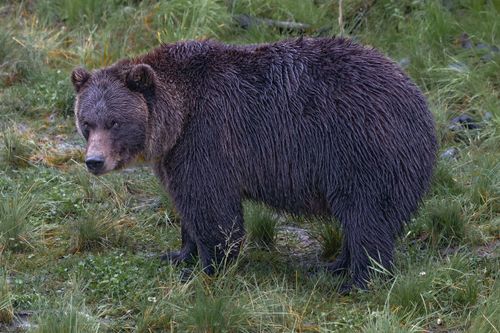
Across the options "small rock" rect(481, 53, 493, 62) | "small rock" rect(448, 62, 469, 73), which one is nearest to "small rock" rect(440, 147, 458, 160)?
"small rock" rect(448, 62, 469, 73)

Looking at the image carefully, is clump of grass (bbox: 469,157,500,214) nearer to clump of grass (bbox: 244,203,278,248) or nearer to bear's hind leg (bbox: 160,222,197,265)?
clump of grass (bbox: 244,203,278,248)

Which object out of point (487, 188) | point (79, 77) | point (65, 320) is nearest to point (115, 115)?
point (79, 77)

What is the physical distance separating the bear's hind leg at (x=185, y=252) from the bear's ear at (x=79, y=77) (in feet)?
4.29

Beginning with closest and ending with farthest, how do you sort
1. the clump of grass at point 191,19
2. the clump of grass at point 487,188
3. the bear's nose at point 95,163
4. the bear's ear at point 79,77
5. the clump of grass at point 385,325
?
the clump of grass at point 385,325, the bear's nose at point 95,163, the bear's ear at point 79,77, the clump of grass at point 487,188, the clump of grass at point 191,19

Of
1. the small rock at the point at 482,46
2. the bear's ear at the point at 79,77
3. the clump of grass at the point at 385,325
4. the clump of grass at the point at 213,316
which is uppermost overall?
the bear's ear at the point at 79,77

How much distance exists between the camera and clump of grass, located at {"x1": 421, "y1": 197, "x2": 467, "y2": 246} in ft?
23.7

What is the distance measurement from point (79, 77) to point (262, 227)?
1820 millimetres

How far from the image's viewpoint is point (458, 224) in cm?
721

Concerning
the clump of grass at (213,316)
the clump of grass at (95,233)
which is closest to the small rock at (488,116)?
the clump of grass at (95,233)

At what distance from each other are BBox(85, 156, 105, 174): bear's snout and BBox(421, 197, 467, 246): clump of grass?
8.46ft

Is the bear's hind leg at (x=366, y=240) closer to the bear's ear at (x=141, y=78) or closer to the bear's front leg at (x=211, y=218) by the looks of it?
the bear's front leg at (x=211, y=218)

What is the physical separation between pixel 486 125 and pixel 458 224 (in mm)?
1813

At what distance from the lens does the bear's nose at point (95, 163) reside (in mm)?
6367

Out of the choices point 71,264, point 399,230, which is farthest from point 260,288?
point 71,264
